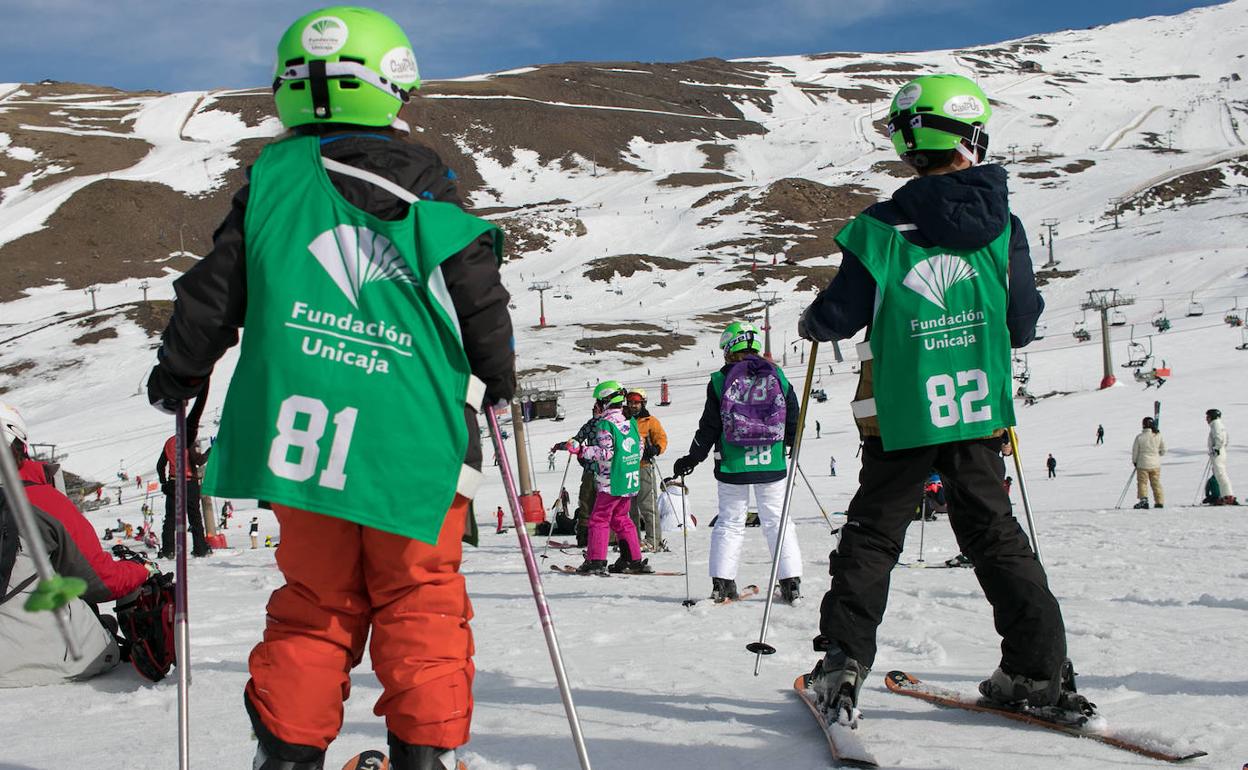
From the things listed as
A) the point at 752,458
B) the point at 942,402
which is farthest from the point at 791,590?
the point at 942,402

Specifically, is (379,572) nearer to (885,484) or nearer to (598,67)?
(885,484)

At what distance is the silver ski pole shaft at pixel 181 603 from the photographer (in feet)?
7.90

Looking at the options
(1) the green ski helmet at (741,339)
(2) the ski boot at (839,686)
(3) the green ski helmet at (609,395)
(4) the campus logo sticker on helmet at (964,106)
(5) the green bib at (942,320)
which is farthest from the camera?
(3) the green ski helmet at (609,395)

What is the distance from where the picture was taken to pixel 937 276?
326cm

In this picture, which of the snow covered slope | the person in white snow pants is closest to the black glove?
the snow covered slope

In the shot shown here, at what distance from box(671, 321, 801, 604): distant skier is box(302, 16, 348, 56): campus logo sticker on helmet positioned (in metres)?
4.32

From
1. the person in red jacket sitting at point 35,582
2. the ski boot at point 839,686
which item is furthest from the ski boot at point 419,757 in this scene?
the person in red jacket sitting at point 35,582

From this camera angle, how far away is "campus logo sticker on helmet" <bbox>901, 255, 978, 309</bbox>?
324 centimetres

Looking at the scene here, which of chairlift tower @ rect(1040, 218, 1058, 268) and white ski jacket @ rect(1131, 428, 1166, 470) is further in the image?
chairlift tower @ rect(1040, 218, 1058, 268)

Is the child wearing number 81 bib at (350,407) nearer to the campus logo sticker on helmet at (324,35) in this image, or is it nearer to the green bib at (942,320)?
the campus logo sticker on helmet at (324,35)

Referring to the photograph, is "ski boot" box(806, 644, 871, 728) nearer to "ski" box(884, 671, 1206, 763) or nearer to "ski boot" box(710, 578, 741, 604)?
"ski" box(884, 671, 1206, 763)

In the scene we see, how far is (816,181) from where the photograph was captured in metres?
116

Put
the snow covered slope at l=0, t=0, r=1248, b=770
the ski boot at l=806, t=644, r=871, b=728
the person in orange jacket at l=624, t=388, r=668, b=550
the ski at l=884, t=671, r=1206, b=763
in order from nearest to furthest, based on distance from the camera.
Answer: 1. the ski at l=884, t=671, r=1206, b=763
2. the ski boot at l=806, t=644, r=871, b=728
3. the snow covered slope at l=0, t=0, r=1248, b=770
4. the person in orange jacket at l=624, t=388, r=668, b=550

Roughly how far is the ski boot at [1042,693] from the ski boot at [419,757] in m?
1.90
